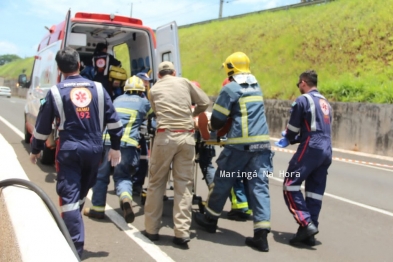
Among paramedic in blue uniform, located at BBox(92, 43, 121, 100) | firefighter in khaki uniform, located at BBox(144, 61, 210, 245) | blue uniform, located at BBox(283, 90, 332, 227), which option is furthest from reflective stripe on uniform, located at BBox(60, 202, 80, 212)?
paramedic in blue uniform, located at BBox(92, 43, 121, 100)

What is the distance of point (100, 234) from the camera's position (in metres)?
5.15

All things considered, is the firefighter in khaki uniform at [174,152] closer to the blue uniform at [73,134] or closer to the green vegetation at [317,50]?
the blue uniform at [73,134]

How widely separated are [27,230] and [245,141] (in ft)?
9.42

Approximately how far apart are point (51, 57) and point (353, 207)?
18.3 feet

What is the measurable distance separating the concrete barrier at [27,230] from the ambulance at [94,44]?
11.7 ft

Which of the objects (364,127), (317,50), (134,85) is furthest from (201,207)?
(317,50)

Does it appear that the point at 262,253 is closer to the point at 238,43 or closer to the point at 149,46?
the point at 149,46

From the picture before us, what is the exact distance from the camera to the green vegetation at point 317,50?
661 inches

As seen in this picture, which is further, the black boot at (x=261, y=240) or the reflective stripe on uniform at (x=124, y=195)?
the reflective stripe on uniform at (x=124, y=195)

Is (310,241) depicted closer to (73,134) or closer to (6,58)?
(73,134)

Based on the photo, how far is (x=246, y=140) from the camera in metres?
4.98

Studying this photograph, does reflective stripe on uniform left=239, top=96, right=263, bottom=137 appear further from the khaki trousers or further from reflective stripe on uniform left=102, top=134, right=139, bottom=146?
reflective stripe on uniform left=102, top=134, right=139, bottom=146

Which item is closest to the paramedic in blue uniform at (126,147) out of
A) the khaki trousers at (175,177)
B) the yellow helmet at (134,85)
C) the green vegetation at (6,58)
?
the yellow helmet at (134,85)

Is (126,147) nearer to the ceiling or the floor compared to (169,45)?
nearer to the floor
